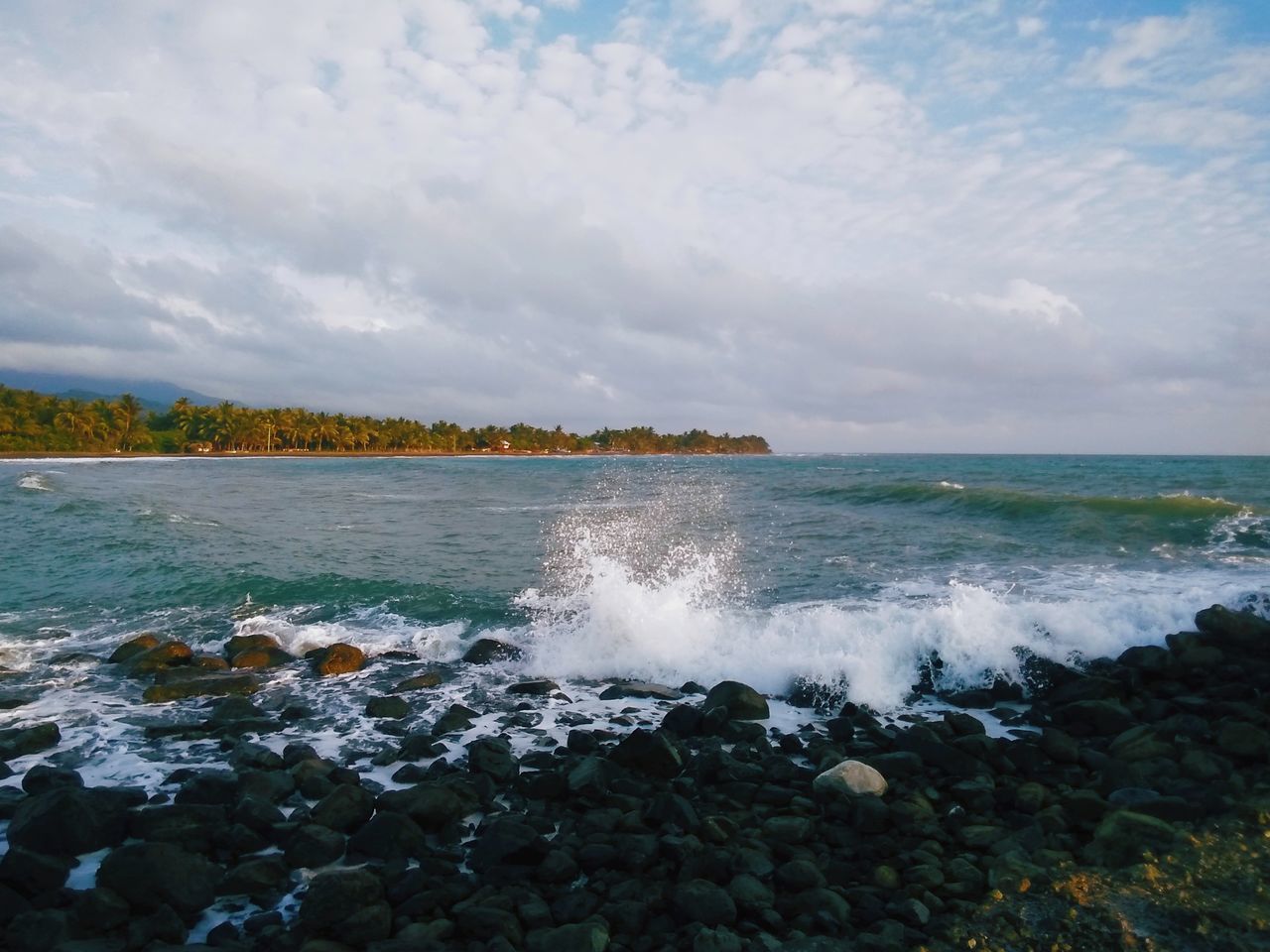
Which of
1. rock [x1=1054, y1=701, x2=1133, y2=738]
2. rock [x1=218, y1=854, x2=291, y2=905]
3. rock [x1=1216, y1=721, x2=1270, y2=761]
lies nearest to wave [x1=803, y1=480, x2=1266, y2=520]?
rock [x1=1054, y1=701, x2=1133, y2=738]

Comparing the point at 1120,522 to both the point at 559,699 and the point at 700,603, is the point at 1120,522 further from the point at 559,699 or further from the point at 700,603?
the point at 559,699

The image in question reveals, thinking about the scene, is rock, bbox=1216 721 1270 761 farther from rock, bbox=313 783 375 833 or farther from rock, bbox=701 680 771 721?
rock, bbox=313 783 375 833

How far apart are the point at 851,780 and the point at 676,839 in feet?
5.84

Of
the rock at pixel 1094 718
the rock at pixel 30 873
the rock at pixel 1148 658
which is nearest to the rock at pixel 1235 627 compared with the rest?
the rock at pixel 1148 658

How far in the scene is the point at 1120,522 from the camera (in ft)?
74.6

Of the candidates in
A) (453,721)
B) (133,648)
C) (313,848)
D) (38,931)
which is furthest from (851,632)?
(133,648)

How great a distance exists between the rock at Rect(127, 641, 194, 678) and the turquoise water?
47.9 inches

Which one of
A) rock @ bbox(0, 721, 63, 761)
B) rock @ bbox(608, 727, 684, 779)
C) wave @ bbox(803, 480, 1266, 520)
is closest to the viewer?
rock @ bbox(608, 727, 684, 779)

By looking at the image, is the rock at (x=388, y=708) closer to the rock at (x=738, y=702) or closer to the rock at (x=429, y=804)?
the rock at (x=429, y=804)

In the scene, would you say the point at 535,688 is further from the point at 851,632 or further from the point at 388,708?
the point at 851,632

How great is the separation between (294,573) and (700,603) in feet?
30.9

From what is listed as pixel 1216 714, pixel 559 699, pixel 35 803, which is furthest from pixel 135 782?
pixel 1216 714

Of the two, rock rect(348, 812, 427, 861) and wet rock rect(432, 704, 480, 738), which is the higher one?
rock rect(348, 812, 427, 861)

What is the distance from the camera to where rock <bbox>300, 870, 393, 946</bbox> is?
4.34 meters
